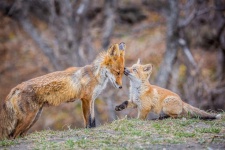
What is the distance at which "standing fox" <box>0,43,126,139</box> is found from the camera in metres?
10.1

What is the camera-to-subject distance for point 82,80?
10.8m

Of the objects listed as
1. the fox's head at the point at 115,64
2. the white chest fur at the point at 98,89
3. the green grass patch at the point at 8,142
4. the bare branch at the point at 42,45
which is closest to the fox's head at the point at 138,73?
the fox's head at the point at 115,64

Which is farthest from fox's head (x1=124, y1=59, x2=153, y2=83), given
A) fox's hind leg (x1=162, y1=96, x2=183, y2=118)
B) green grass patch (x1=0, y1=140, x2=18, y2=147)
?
green grass patch (x1=0, y1=140, x2=18, y2=147)

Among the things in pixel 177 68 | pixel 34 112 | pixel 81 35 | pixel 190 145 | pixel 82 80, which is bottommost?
pixel 190 145

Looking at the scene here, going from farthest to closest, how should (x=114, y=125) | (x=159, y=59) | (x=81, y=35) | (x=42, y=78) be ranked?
1. (x=159, y=59)
2. (x=81, y=35)
3. (x=42, y=78)
4. (x=114, y=125)

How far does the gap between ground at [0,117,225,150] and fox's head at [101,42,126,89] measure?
1.14m

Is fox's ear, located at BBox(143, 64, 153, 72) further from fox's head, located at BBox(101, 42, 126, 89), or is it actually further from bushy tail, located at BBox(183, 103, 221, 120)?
bushy tail, located at BBox(183, 103, 221, 120)

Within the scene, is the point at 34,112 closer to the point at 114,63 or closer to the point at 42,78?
the point at 42,78

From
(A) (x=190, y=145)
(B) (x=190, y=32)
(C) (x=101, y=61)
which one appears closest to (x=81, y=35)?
(B) (x=190, y=32)

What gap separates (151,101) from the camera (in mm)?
10891

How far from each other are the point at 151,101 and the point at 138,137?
2.18m

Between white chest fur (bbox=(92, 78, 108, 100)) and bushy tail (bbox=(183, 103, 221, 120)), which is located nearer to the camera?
bushy tail (bbox=(183, 103, 221, 120))

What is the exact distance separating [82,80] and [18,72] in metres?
15.0

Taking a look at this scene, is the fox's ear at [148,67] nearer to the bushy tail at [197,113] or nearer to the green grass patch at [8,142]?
the bushy tail at [197,113]
